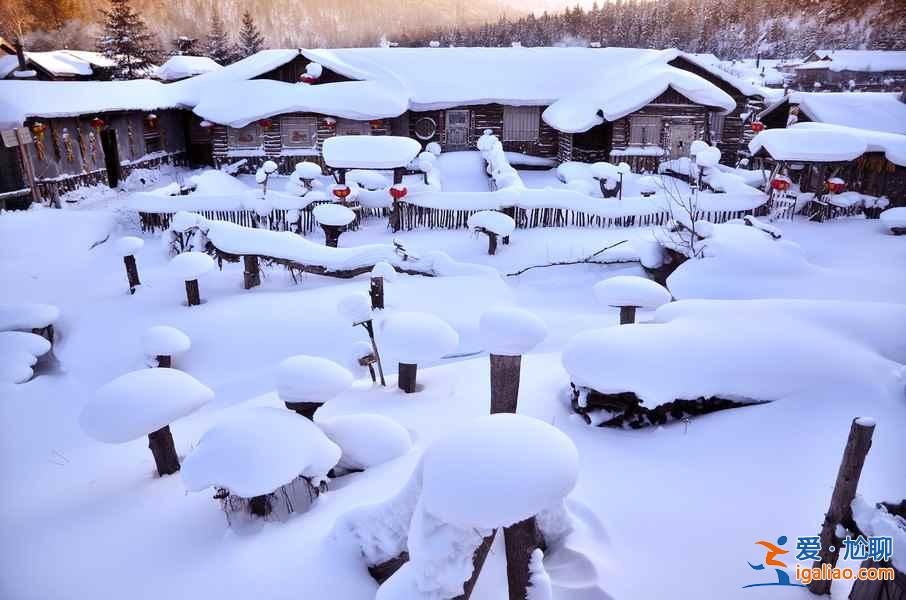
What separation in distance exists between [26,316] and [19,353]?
1133 millimetres

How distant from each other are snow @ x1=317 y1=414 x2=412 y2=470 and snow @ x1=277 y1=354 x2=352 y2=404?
1.42 feet

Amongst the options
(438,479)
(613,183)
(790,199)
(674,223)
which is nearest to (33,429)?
(438,479)

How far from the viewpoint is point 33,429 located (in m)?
6.97

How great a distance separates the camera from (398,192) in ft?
49.7

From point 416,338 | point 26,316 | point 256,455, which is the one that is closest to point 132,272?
point 26,316

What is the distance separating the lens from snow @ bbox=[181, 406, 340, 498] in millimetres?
3633

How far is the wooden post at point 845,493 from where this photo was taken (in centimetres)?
299

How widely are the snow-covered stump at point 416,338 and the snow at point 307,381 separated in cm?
155

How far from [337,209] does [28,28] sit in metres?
8.48

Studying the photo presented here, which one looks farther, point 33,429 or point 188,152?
point 188,152

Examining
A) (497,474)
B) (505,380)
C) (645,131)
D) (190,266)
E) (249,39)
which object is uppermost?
(249,39)

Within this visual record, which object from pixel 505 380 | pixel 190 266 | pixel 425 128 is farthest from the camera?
pixel 425 128

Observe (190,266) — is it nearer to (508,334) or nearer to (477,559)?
(508,334)

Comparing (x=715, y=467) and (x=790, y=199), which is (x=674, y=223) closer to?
(x=790, y=199)
